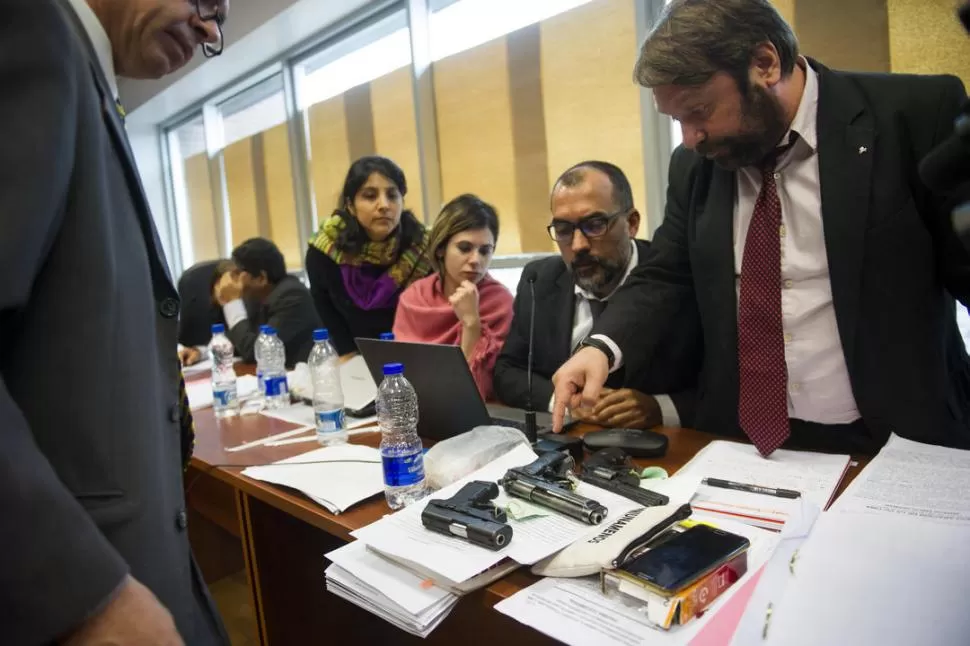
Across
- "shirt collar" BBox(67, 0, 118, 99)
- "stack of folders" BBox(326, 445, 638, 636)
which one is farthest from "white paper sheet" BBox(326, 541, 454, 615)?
"shirt collar" BBox(67, 0, 118, 99)

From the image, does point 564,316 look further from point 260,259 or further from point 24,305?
point 260,259

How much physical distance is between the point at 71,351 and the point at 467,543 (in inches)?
22.0

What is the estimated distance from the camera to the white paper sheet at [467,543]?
0.84 metres

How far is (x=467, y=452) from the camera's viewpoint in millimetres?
1224

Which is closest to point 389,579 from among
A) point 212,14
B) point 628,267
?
point 212,14

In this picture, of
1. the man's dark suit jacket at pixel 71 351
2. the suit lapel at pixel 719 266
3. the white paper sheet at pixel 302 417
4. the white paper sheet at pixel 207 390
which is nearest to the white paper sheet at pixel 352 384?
the white paper sheet at pixel 302 417

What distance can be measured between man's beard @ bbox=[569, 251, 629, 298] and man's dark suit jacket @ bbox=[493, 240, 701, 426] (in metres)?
0.06

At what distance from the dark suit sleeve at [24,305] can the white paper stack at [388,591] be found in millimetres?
355

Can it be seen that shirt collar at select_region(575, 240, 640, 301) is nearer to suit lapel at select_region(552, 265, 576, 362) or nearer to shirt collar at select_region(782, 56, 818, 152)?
suit lapel at select_region(552, 265, 576, 362)

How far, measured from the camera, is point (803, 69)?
4.28 ft

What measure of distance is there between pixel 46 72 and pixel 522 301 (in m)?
1.55

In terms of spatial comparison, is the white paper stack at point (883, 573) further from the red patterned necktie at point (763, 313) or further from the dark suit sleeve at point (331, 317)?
the dark suit sleeve at point (331, 317)

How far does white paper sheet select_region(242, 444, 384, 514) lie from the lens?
118 centimetres

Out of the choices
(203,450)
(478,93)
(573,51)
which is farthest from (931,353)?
(478,93)
